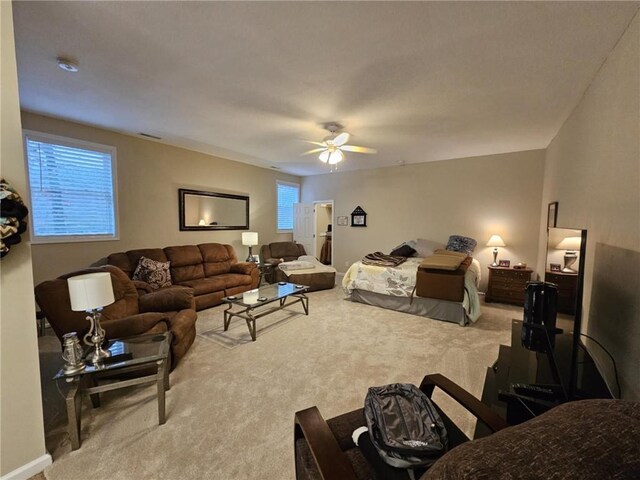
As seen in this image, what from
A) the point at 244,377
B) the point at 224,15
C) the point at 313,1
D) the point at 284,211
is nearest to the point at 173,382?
the point at 244,377

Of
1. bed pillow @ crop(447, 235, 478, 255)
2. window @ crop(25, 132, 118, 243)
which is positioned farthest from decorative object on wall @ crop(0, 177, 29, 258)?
bed pillow @ crop(447, 235, 478, 255)

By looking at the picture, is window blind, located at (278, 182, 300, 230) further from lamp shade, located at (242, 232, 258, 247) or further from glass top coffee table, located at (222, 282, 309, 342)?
glass top coffee table, located at (222, 282, 309, 342)

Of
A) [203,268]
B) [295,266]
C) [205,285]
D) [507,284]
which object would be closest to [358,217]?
[295,266]

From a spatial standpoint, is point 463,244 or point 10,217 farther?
point 463,244

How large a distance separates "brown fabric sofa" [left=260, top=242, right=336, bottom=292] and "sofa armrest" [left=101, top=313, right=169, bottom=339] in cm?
297

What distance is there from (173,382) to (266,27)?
280 centimetres

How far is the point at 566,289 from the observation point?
4.67 feet

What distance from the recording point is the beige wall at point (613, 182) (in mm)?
1467

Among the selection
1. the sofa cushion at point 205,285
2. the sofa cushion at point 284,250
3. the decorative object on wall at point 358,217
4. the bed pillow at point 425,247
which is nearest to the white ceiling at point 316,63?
the sofa cushion at point 205,285

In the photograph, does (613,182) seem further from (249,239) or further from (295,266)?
(249,239)

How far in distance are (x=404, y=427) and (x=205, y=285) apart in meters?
3.74

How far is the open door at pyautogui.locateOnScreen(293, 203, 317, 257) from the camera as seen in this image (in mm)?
6926

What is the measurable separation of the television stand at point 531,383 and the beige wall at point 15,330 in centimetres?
230

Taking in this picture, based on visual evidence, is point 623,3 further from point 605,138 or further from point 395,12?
point 395,12
